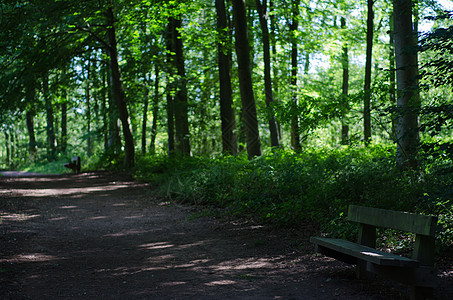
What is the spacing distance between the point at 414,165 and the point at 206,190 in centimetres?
568

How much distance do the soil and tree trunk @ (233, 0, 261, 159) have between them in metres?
3.20

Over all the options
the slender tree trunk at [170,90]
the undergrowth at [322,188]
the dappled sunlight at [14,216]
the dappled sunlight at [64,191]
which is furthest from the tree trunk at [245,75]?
the dappled sunlight at [14,216]

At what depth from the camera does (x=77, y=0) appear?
1435 centimetres

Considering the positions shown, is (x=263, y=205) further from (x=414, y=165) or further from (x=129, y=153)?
(x=129, y=153)

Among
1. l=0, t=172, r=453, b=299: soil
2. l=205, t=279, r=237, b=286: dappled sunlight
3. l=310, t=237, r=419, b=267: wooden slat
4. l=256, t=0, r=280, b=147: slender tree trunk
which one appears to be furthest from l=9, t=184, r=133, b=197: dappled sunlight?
l=310, t=237, r=419, b=267: wooden slat

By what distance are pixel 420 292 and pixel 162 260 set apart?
3734 mm

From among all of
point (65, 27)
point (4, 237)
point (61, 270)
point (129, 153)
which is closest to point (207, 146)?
point (129, 153)

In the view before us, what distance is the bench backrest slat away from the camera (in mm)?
4207

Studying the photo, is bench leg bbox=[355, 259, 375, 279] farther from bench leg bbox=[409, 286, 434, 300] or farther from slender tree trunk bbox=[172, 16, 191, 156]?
slender tree trunk bbox=[172, 16, 191, 156]

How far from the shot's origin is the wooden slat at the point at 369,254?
4.05m

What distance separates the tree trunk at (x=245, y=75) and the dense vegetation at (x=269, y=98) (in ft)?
0.13

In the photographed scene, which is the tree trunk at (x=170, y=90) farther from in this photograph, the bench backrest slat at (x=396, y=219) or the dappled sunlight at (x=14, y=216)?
the bench backrest slat at (x=396, y=219)

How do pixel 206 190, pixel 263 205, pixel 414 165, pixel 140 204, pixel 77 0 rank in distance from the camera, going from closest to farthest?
pixel 414 165 < pixel 263 205 < pixel 206 190 < pixel 140 204 < pixel 77 0

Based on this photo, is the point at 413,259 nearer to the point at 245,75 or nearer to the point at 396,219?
the point at 396,219
